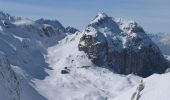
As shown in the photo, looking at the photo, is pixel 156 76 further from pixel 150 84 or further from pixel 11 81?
pixel 11 81

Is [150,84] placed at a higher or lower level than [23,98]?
higher

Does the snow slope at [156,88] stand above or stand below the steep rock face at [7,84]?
above

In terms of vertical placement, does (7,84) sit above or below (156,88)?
below

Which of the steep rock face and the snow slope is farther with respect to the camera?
the steep rock face

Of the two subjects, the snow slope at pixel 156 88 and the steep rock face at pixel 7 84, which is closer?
the snow slope at pixel 156 88

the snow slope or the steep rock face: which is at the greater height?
the snow slope

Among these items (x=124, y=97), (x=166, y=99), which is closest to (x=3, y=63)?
(x=124, y=97)

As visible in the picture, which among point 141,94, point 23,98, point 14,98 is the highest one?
point 141,94

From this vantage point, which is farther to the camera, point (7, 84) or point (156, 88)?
point (7, 84)
